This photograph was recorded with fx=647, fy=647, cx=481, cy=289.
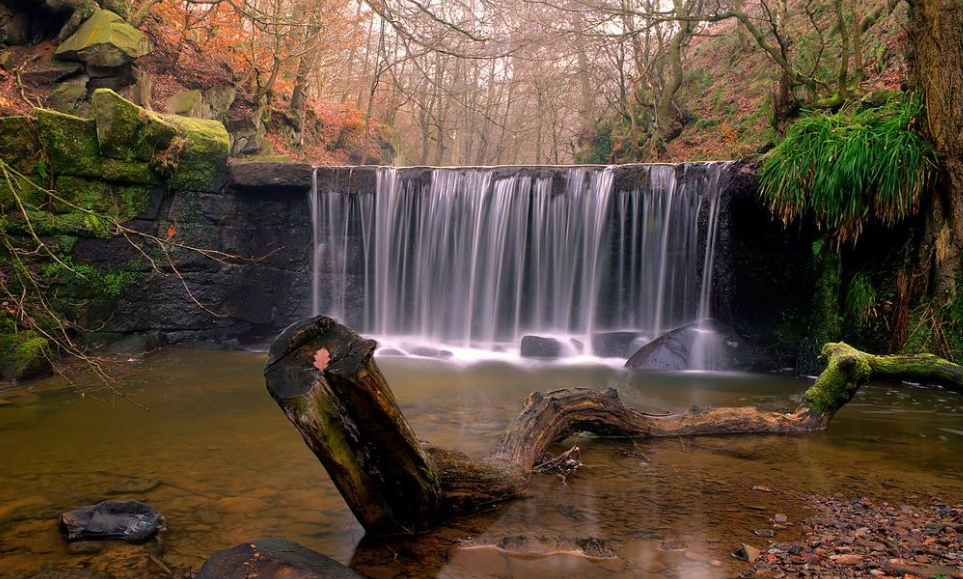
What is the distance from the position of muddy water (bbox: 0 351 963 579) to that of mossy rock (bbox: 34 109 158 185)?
3.54 meters

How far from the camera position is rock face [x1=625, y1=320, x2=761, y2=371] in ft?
27.5

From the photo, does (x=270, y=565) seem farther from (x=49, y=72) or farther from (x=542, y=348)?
(x=49, y=72)

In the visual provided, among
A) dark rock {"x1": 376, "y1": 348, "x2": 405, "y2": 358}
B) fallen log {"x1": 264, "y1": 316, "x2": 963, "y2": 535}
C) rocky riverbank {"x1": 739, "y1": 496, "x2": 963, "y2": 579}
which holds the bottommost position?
dark rock {"x1": 376, "y1": 348, "x2": 405, "y2": 358}

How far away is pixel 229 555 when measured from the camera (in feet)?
8.38

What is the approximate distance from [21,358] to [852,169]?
9301mm

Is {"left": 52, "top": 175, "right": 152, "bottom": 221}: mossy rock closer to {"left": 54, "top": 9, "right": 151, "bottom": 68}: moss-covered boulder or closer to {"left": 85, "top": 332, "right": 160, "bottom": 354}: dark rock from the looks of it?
{"left": 85, "top": 332, "right": 160, "bottom": 354}: dark rock

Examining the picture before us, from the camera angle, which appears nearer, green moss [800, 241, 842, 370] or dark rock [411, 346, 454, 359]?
green moss [800, 241, 842, 370]

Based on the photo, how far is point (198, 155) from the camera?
10.1m

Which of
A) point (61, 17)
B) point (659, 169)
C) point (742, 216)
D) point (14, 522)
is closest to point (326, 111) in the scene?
point (61, 17)

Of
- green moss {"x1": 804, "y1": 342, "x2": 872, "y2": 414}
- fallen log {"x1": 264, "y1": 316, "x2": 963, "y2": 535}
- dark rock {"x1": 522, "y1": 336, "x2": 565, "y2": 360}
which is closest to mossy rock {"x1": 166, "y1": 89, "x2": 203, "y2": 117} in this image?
dark rock {"x1": 522, "y1": 336, "x2": 565, "y2": 360}

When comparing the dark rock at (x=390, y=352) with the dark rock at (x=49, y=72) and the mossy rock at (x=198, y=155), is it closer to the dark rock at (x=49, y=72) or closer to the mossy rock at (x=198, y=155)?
the mossy rock at (x=198, y=155)

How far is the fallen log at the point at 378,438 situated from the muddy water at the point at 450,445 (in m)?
0.14

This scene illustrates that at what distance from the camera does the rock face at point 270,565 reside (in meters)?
2.42

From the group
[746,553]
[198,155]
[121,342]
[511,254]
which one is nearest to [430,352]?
[511,254]
